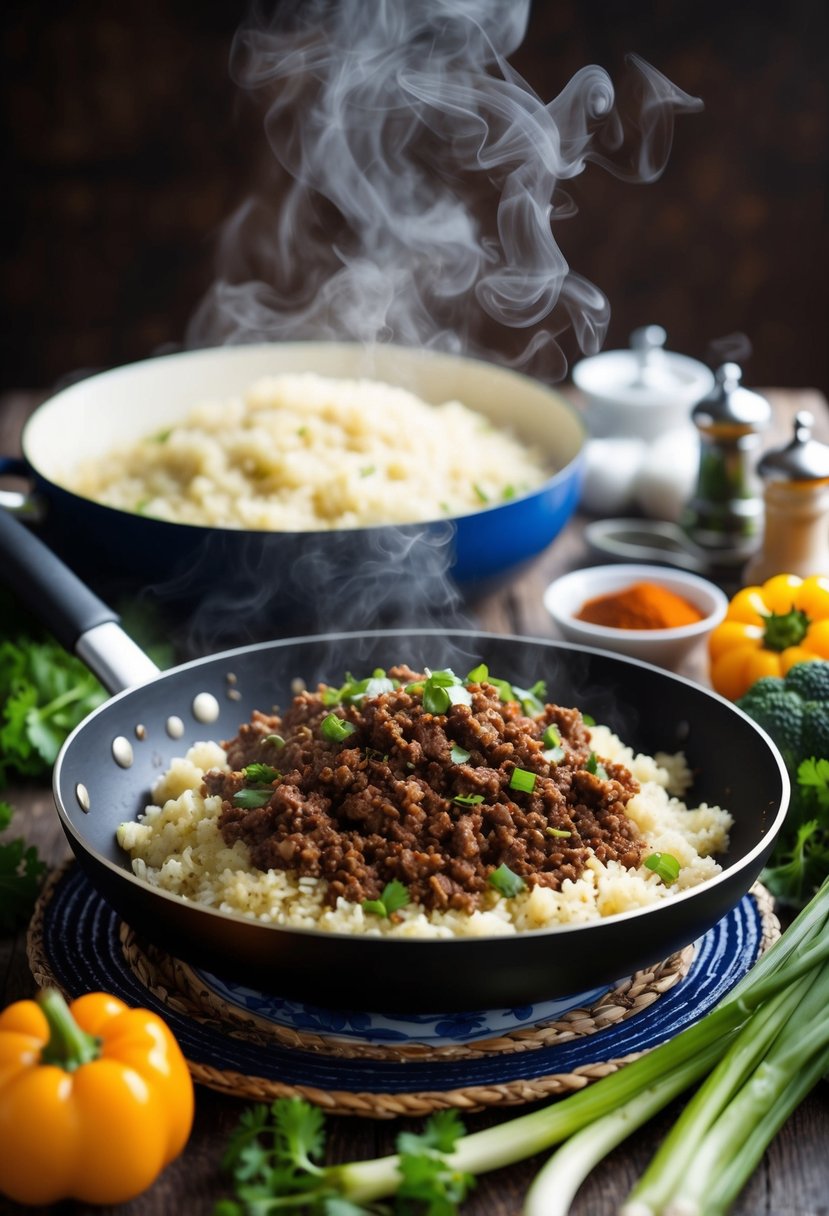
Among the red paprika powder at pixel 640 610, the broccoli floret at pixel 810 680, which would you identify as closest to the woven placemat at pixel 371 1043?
the broccoli floret at pixel 810 680

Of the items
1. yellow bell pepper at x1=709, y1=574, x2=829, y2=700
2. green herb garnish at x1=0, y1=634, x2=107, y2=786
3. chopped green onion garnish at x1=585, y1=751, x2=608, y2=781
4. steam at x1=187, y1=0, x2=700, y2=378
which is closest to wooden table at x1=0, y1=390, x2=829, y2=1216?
chopped green onion garnish at x1=585, y1=751, x2=608, y2=781

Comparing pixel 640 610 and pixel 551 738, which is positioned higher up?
pixel 551 738

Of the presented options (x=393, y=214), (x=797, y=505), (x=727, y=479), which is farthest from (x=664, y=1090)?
(x=393, y=214)

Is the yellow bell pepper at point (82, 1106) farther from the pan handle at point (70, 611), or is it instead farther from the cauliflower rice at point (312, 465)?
the cauliflower rice at point (312, 465)

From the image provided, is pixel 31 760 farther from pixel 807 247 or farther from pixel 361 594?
pixel 807 247

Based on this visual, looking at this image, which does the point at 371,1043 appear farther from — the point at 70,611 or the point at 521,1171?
the point at 70,611

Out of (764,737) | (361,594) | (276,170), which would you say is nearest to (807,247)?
(276,170)

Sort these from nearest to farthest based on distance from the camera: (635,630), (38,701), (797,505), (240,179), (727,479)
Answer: (38,701) < (635,630) < (797,505) < (727,479) < (240,179)
